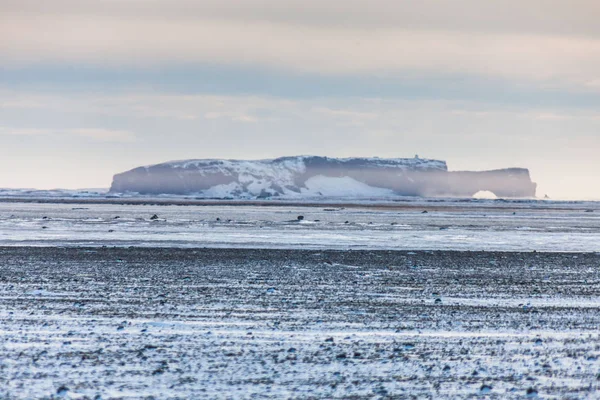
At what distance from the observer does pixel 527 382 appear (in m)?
7.32

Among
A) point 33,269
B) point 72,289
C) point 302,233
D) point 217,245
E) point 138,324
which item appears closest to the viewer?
point 138,324

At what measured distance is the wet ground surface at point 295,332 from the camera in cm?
720

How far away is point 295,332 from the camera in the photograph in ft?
31.5

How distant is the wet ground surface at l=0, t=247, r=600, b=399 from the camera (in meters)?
7.20

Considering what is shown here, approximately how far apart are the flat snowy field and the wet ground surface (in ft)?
0.09

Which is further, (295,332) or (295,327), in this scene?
(295,327)

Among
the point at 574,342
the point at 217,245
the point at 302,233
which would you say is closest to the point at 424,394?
the point at 574,342

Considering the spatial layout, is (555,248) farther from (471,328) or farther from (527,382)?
(527,382)

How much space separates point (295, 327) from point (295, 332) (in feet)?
1.05

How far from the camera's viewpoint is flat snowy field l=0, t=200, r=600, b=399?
7223mm

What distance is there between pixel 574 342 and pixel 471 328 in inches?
52.2

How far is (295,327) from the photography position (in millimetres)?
9914

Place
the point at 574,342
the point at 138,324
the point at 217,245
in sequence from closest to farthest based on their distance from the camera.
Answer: the point at 574,342 → the point at 138,324 → the point at 217,245

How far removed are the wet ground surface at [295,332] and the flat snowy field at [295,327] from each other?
0.09 ft
